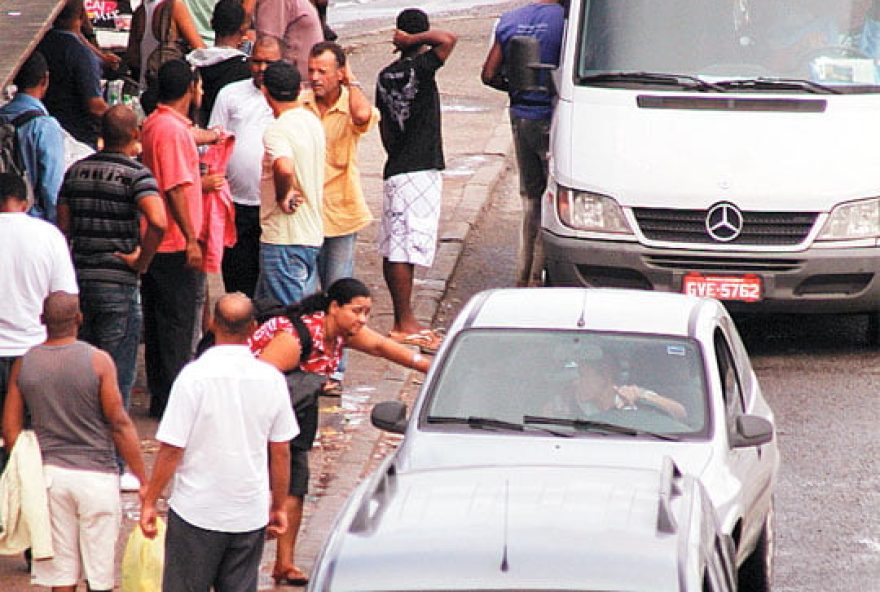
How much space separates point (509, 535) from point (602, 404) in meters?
2.69

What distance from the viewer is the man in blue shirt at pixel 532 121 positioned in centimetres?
1435

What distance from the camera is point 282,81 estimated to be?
1105cm

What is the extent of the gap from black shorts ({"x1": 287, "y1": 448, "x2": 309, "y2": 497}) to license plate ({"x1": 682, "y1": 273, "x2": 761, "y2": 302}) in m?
4.60

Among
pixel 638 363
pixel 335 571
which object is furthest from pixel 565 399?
pixel 335 571

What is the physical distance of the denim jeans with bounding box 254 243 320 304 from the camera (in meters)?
11.3

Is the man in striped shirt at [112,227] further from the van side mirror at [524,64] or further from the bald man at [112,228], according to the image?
the van side mirror at [524,64]

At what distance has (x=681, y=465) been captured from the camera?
7.81m

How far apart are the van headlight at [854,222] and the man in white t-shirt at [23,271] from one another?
5612mm

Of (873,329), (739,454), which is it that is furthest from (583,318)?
(873,329)

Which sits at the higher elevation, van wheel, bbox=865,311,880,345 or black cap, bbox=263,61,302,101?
black cap, bbox=263,61,302,101

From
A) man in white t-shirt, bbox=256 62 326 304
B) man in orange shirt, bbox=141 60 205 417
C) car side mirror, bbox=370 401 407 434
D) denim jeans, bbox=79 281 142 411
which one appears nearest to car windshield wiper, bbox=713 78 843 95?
man in white t-shirt, bbox=256 62 326 304

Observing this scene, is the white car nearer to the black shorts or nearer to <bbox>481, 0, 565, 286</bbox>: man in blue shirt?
the black shorts

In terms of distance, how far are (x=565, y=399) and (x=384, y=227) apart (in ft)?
16.7

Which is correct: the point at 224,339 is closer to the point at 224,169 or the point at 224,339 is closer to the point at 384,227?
the point at 224,169
